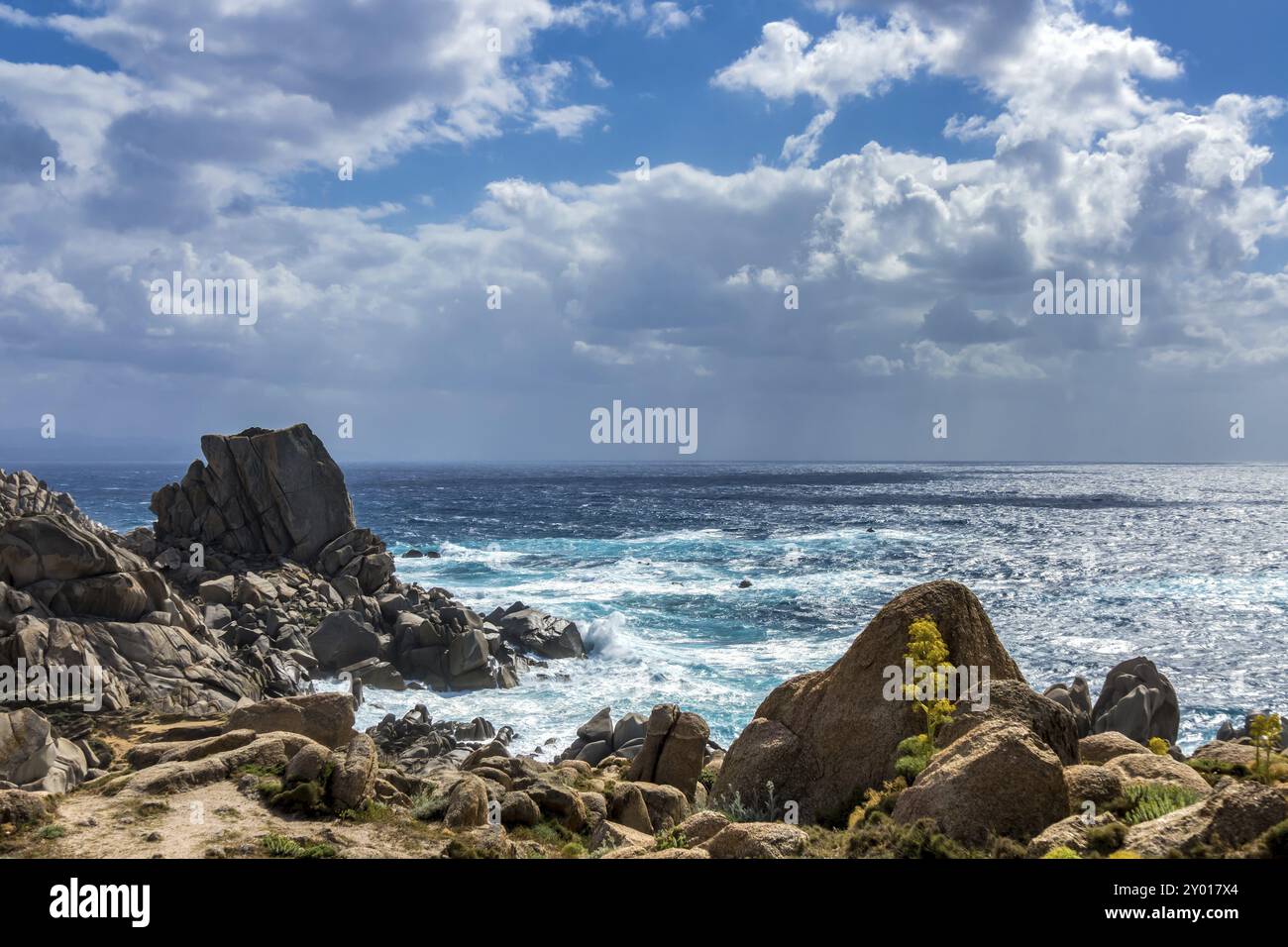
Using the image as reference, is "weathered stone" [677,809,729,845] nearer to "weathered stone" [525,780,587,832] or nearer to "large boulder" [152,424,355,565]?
"weathered stone" [525,780,587,832]

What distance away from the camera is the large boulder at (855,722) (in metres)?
14.4

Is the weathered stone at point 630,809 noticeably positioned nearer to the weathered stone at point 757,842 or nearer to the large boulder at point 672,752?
the large boulder at point 672,752

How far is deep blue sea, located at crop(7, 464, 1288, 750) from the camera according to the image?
3338cm

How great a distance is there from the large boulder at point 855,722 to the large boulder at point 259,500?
114 ft

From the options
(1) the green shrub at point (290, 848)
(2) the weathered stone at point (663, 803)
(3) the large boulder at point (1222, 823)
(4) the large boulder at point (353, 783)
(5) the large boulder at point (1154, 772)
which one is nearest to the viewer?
(3) the large boulder at point (1222, 823)

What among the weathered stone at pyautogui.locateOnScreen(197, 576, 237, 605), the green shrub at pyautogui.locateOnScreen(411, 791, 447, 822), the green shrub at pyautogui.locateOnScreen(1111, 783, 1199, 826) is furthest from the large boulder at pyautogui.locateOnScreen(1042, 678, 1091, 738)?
the weathered stone at pyautogui.locateOnScreen(197, 576, 237, 605)

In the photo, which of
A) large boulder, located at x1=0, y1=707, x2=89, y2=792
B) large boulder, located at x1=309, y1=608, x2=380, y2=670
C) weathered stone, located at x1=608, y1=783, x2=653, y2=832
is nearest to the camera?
large boulder, located at x1=0, y1=707, x2=89, y2=792

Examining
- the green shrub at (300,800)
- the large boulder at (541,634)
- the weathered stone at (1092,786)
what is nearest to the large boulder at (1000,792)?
the weathered stone at (1092,786)

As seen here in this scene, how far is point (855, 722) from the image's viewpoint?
48.5ft

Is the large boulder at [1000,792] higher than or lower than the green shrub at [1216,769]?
higher

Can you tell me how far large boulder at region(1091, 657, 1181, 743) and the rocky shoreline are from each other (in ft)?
0.28
